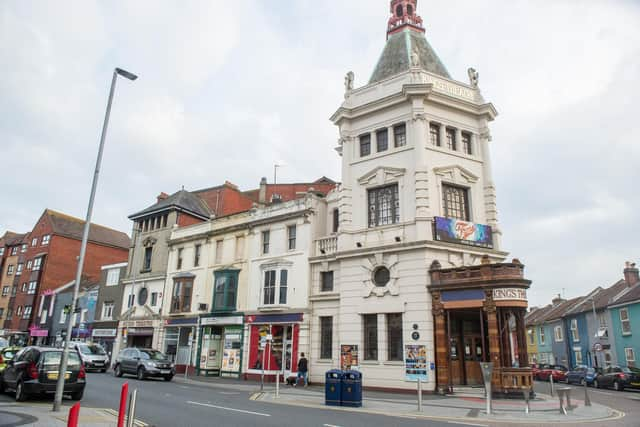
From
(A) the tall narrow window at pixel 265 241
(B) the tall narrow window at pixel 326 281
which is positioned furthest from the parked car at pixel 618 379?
(A) the tall narrow window at pixel 265 241

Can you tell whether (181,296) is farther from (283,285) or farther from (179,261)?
(283,285)

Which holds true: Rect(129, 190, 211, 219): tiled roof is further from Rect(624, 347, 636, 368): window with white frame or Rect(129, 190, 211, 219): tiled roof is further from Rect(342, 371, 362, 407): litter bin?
Rect(624, 347, 636, 368): window with white frame

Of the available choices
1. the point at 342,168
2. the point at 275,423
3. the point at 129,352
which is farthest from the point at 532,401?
the point at 129,352

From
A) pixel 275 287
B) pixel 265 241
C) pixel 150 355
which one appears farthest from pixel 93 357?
pixel 265 241

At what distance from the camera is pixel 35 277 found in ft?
190

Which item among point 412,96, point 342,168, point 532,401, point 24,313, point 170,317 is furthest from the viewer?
point 24,313

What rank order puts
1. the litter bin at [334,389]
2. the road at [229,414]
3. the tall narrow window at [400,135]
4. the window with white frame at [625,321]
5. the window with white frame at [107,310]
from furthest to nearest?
the window with white frame at [107,310] → the window with white frame at [625,321] → the tall narrow window at [400,135] → the litter bin at [334,389] → the road at [229,414]

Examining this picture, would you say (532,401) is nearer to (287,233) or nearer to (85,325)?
(287,233)

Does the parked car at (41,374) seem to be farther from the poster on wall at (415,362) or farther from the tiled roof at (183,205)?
the tiled roof at (183,205)

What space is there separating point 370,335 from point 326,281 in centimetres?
456

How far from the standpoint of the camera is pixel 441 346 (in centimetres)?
2106

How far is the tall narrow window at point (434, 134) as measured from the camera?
25.5 metres

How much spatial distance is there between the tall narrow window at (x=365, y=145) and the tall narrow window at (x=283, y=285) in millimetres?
8631

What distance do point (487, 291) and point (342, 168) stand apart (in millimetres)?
11076
